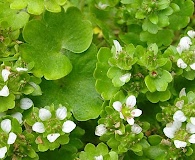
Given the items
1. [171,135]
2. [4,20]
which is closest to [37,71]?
Result: [4,20]

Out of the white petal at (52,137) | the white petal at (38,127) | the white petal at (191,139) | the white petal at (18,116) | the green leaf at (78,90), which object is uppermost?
the white petal at (191,139)

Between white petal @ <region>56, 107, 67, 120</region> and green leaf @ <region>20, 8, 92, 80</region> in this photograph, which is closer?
white petal @ <region>56, 107, 67, 120</region>

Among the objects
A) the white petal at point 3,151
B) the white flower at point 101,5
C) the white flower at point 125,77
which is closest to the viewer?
the white petal at point 3,151

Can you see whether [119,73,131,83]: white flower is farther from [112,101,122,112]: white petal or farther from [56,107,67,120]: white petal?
[56,107,67,120]: white petal

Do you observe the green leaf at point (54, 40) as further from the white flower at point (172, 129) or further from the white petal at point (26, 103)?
the white flower at point (172, 129)

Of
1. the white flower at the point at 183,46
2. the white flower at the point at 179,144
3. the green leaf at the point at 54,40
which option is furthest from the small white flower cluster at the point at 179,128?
the green leaf at the point at 54,40

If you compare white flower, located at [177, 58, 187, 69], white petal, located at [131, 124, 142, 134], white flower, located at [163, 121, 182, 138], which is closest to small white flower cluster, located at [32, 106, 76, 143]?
white petal, located at [131, 124, 142, 134]

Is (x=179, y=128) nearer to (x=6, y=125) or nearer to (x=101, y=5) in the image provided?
(x=6, y=125)
